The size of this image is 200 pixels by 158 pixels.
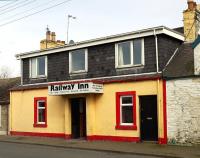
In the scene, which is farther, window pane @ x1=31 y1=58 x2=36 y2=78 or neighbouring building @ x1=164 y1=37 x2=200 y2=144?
window pane @ x1=31 y1=58 x2=36 y2=78

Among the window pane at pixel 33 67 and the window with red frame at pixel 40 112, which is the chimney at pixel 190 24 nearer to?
the window with red frame at pixel 40 112

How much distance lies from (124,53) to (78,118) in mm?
5102

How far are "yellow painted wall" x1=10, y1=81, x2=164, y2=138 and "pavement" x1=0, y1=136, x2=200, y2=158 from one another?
95cm

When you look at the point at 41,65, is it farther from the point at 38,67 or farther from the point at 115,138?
the point at 115,138

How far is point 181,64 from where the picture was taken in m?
20.8

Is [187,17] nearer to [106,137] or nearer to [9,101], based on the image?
[106,137]

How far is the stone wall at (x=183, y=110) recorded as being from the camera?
1914 cm

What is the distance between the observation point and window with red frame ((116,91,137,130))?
21.5 metres

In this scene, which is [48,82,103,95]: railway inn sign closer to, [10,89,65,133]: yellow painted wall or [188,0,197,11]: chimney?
[10,89,65,133]: yellow painted wall

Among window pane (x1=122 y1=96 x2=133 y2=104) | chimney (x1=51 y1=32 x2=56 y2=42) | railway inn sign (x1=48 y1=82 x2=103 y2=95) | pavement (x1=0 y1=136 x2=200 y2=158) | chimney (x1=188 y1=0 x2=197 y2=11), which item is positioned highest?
chimney (x1=188 y1=0 x2=197 y2=11)

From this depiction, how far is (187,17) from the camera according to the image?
23594 mm

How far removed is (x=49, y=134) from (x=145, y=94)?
25.7 ft

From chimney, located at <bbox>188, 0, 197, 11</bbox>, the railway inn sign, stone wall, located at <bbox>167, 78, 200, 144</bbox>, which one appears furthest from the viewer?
chimney, located at <bbox>188, 0, 197, 11</bbox>

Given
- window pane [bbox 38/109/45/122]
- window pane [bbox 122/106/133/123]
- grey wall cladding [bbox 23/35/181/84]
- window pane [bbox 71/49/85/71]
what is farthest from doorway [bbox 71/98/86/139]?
window pane [bbox 122/106/133/123]
